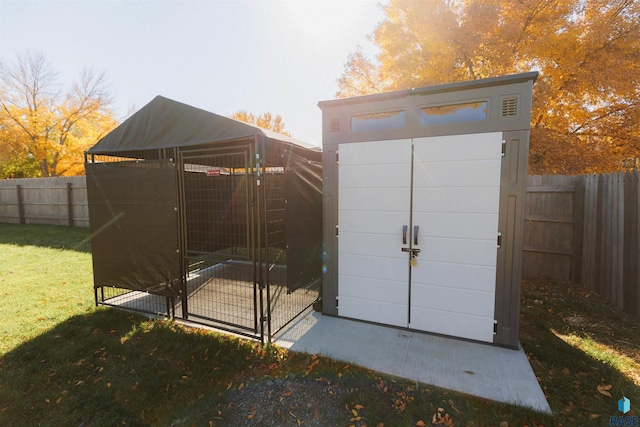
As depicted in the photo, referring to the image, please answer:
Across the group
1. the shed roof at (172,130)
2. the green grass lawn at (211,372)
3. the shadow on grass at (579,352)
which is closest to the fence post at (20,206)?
the green grass lawn at (211,372)

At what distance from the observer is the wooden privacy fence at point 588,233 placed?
148 inches

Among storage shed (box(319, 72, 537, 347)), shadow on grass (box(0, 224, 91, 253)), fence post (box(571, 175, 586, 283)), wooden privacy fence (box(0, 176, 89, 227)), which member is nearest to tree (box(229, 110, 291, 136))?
wooden privacy fence (box(0, 176, 89, 227))

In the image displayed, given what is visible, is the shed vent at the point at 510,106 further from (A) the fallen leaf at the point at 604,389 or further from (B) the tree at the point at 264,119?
(B) the tree at the point at 264,119

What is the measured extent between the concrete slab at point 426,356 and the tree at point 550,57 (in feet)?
20.7

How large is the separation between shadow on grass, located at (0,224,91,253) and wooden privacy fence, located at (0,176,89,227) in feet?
1.39

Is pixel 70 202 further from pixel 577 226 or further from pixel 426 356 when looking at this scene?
pixel 577 226

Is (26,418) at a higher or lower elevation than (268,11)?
lower

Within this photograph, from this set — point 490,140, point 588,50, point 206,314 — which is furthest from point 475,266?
point 588,50

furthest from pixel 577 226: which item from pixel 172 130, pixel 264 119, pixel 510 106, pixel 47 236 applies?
pixel 264 119

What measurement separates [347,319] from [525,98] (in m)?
3.17

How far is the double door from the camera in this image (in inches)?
120

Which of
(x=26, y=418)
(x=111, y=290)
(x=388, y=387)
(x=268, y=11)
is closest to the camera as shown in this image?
(x=26, y=418)

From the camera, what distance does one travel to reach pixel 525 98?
281cm

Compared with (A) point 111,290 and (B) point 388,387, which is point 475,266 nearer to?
(B) point 388,387
